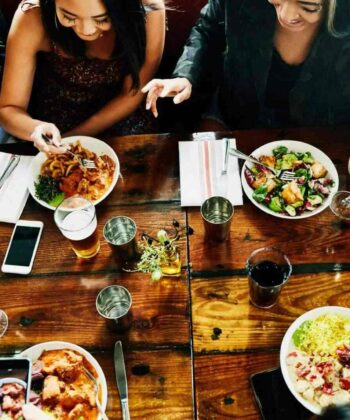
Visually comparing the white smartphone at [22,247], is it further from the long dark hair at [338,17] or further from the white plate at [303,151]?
the long dark hair at [338,17]

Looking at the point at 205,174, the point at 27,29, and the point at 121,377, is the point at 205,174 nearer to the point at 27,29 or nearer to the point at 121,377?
the point at 121,377

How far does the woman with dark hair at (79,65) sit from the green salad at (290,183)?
839 millimetres

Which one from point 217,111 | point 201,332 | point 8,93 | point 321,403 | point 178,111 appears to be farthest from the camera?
point 178,111

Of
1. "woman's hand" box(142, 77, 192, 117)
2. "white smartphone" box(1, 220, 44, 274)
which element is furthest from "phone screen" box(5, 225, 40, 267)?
"woman's hand" box(142, 77, 192, 117)

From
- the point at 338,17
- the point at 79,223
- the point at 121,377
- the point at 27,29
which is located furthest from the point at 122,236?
the point at 338,17

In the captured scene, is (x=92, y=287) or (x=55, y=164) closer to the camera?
(x=92, y=287)

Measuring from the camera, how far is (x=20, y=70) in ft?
7.38

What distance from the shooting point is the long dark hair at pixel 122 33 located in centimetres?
195

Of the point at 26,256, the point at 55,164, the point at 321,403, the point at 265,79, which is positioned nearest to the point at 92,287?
the point at 26,256

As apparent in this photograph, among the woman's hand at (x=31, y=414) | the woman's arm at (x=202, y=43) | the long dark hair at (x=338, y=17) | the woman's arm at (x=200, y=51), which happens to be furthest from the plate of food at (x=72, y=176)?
the long dark hair at (x=338, y=17)

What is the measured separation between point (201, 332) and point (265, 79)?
138cm

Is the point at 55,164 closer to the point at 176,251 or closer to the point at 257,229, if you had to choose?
the point at 176,251

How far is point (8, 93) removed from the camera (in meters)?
2.28

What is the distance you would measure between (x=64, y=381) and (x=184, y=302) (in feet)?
1.64
